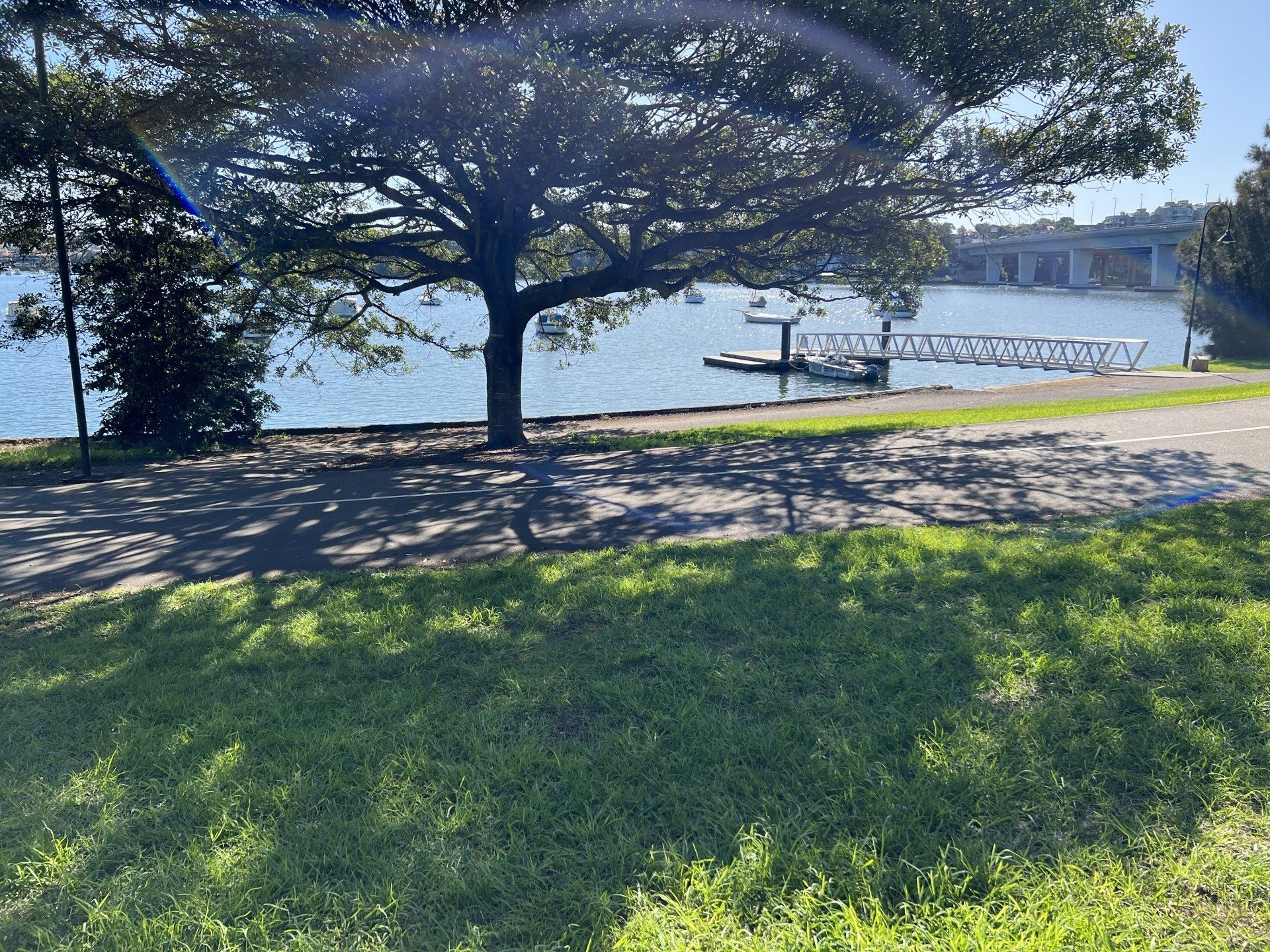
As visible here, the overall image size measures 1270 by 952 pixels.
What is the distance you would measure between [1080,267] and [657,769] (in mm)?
95030

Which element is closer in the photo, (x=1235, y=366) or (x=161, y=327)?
(x=161, y=327)

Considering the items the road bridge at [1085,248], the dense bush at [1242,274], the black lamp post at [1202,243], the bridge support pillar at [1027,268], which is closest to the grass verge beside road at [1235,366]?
the black lamp post at [1202,243]

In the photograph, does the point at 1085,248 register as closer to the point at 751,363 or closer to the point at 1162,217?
the point at 1162,217

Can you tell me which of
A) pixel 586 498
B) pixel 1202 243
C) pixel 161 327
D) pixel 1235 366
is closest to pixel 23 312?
pixel 161 327

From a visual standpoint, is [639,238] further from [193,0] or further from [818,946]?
[818,946]

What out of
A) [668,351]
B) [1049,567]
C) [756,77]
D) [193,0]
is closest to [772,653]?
[1049,567]

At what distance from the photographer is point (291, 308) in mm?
16922

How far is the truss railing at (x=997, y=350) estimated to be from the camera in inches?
1532

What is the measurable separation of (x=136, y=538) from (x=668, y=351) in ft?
148

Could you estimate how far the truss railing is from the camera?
128 ft

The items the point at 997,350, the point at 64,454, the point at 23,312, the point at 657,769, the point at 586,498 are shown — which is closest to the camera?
the point at 657,769

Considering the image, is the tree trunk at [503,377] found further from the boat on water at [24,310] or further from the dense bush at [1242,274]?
the dense bush at [1242,274]

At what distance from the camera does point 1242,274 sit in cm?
4038

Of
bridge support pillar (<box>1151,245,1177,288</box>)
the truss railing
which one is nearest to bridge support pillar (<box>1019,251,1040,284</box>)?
bridge support pillar (<box>1151,245,1177,288</box>)
